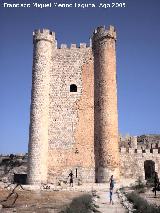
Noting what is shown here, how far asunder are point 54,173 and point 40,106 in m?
4.84

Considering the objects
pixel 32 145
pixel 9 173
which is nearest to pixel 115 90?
pixel 32 145

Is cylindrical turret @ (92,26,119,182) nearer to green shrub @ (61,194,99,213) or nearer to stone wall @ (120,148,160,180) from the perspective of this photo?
stone wall @ (120,148,160,180)

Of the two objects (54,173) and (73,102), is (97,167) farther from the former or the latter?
(73,102)

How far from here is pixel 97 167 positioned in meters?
25.0

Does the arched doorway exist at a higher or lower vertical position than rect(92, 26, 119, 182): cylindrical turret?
lower

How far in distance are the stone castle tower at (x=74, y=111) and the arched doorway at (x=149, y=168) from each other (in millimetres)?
3300

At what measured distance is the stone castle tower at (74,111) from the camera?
2508 cm

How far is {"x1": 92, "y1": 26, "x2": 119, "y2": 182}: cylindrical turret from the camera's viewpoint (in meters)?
24.7

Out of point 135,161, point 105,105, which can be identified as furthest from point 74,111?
point 135,161

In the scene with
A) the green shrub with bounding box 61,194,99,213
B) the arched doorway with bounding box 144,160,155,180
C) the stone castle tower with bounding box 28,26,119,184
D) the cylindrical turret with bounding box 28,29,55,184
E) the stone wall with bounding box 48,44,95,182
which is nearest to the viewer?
the green shrub with bounding box 61,194,99,213

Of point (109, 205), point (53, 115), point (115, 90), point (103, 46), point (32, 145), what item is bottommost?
point (109, 205)

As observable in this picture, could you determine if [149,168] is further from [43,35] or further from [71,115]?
[43,35]

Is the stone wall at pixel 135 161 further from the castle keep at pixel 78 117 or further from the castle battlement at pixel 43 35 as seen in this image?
the castle battlement at pixel 43 35

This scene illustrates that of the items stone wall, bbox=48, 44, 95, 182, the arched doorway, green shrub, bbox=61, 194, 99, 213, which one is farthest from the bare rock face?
green shrub, bbox=61, 194, 99, 213
